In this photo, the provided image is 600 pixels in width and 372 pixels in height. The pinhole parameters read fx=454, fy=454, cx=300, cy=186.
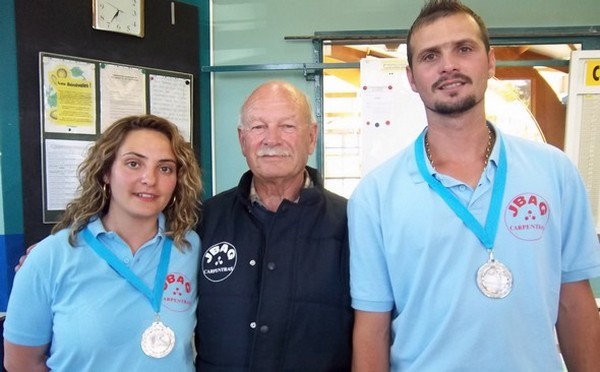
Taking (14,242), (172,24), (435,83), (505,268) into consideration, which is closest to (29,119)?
(14,242)

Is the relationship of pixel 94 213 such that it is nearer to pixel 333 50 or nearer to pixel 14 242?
pixel 14 242

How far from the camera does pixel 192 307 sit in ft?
4.82

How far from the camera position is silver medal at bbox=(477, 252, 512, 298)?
3.87 ft

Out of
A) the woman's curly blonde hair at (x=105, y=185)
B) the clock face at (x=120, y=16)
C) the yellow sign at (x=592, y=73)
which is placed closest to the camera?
the woman's curly blonde hair at (x=105, y=185)

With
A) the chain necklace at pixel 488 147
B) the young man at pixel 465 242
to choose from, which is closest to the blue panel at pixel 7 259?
the young man at pixel 465 242

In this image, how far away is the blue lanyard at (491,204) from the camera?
1217 millimetres

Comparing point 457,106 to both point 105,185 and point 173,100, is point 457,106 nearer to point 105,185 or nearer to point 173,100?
point 105,185

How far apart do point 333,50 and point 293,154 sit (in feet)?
5.75

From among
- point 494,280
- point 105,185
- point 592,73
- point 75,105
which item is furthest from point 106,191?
point 592,73

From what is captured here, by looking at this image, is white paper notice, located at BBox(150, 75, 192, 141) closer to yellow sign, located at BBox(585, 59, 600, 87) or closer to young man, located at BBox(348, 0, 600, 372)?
young man, located at BBox(348, 0, 600, 372)

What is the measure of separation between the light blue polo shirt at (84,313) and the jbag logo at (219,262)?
0.14 metres

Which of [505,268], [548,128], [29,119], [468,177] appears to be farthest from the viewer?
[548,128]

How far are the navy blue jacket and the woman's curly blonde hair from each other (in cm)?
13

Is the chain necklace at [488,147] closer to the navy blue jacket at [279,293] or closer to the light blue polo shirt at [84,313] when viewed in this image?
the navy blue jacket at [279,293]
